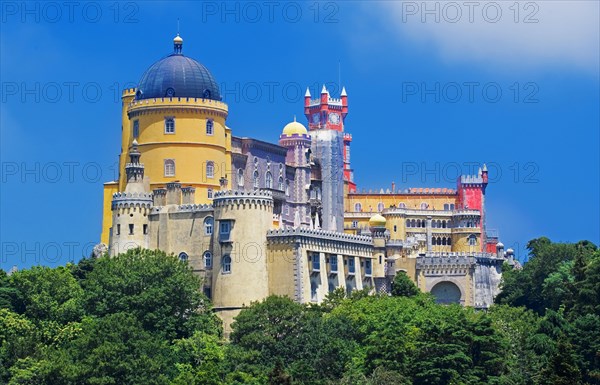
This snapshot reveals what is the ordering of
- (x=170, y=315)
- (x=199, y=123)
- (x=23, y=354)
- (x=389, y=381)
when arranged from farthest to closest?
(x=199, y=123) → (x=170, y=315) → (x=23, y=354) → (x=389, y=381)

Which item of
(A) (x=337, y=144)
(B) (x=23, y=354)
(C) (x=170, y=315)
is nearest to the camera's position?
(B) (x=23, y=354)

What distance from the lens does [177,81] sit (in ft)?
438

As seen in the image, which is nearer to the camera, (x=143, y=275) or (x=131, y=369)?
(x=131, y=369)

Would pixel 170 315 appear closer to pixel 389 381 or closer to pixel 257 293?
pixel 257 293

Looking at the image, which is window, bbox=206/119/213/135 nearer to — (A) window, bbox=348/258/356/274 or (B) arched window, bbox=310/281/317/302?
(A) window, bbox=348/258/356/274

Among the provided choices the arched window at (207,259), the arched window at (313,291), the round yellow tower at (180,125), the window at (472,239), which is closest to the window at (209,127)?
the round yellow tower at (180,125)

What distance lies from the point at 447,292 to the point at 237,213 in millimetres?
30532

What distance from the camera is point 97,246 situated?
445 ft

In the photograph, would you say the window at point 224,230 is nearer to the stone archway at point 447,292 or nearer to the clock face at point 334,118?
the stone archway at point 447,292

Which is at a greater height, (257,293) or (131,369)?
(257,293)

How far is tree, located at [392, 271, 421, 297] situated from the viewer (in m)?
135

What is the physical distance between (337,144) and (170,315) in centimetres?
4899

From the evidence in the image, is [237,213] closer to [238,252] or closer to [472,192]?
[238,252]

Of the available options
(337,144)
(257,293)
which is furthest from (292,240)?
(337,144)
